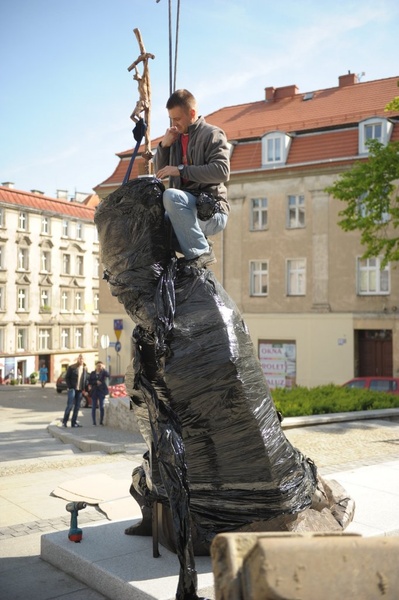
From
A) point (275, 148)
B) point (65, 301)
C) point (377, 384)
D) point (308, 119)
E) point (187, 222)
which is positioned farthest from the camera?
point (65, 301)

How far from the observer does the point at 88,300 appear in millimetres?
55531

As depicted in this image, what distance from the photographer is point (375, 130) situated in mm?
28797

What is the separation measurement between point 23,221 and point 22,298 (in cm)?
562

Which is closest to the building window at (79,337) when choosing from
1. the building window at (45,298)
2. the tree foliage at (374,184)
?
the building window at (45,298)

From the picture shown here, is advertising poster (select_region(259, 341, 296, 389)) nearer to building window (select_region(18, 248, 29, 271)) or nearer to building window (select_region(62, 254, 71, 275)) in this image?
building window (select_region(18, 248, 29, 271))

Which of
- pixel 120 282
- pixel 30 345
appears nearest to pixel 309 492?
pixel 120 282

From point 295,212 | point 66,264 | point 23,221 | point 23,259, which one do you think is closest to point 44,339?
point 23,259

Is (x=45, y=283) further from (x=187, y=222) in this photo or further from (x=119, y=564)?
(x=187, y=222)

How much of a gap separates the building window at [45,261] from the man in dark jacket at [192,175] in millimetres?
47763

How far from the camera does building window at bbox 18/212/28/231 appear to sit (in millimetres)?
49469

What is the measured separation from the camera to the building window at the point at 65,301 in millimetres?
53438

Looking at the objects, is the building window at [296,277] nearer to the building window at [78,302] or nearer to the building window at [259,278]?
the building window at [259,278]

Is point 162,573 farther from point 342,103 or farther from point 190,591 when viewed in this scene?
point 342,103

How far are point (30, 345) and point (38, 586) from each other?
151 ft
